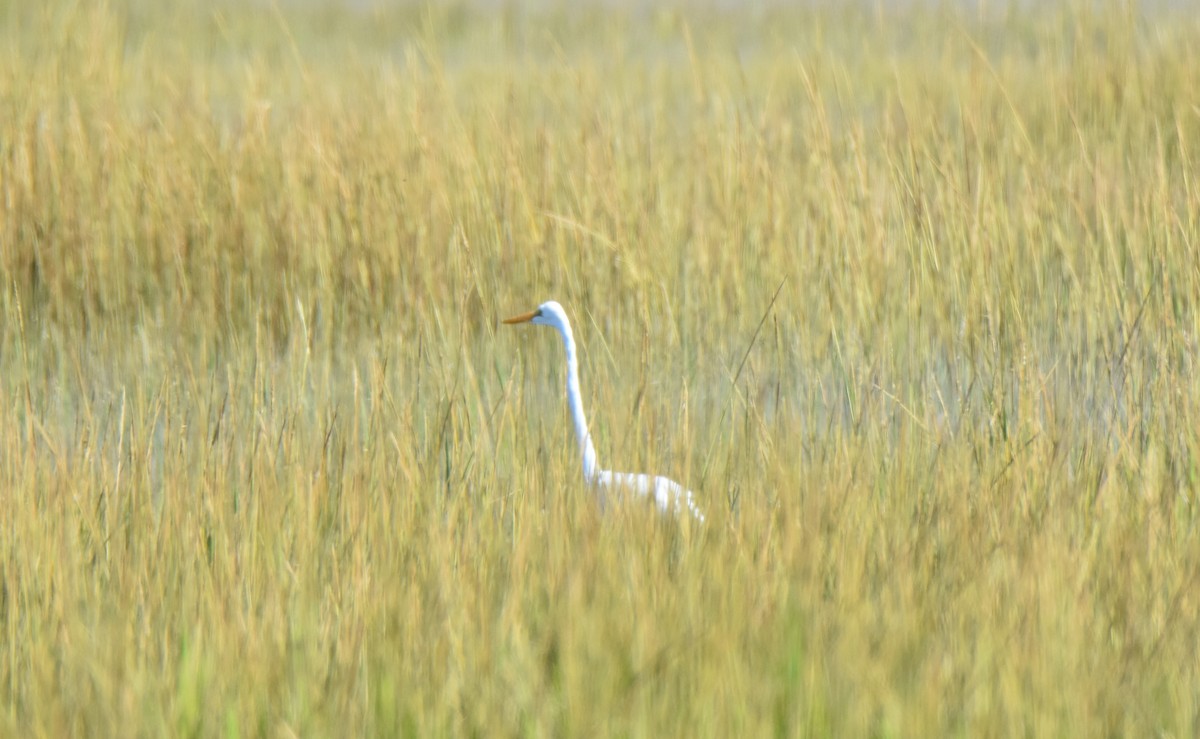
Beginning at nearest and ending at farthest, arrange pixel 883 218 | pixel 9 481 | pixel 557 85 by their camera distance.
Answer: pixel 9 481 < pixel 883 218 < pixel 557 85

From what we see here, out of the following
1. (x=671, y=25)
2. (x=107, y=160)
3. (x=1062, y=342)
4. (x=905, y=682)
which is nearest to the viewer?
(x=905, y=682)

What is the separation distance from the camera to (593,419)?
2.83m

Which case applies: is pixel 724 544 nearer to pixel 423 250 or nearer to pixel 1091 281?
pixel 1091 281

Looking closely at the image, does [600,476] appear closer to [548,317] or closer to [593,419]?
[593,419]

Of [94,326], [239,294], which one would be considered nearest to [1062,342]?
[239,294]

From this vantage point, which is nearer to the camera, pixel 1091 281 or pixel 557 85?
pixel 1091 281

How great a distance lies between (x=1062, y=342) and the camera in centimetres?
365

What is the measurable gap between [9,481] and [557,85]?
346cm

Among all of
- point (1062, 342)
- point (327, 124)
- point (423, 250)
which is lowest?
point (1062, 342)

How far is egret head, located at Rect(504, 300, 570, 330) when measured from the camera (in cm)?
325

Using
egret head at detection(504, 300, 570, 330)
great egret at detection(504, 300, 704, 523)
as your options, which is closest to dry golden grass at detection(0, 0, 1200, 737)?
great egret at detection(504, 300, 704, 523)

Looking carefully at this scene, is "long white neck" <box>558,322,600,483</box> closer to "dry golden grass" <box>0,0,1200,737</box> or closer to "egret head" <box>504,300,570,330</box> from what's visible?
"dry golden grass" <box>0,0,1200,737</box>

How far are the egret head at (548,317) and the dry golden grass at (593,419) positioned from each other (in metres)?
0.20

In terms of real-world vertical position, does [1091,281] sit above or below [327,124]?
below
